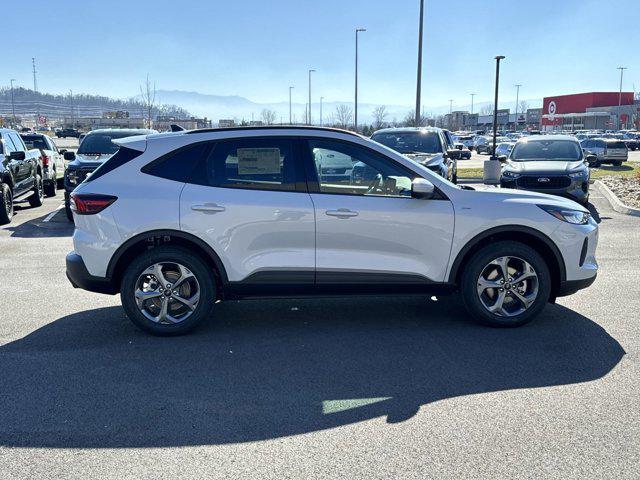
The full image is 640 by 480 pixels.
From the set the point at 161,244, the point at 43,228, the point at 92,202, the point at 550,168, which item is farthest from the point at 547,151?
the point at 92,202

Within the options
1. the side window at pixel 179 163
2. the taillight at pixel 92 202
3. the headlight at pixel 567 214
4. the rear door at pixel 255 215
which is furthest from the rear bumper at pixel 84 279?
the headlight at pixel 567 214

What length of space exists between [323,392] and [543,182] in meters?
10.9

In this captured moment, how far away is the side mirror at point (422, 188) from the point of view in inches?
213

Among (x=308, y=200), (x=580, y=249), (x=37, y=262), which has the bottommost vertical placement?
(x=37, y=262)

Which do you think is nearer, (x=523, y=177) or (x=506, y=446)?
(x=506, y=446)

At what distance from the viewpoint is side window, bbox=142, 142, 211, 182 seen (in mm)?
5523

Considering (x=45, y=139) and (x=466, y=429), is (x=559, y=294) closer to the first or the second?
(x=466, y=429)

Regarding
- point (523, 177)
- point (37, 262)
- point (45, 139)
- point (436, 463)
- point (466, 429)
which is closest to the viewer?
point (436, 463)

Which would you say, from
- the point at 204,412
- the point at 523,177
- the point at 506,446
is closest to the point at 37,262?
the point at 204,412

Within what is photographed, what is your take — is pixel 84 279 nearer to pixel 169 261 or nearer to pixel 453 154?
pixel 169 261

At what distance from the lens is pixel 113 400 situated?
4.22 metres

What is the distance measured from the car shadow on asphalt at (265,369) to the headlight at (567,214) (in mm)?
962

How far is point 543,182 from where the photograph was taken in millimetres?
13828

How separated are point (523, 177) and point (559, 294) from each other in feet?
28.4
